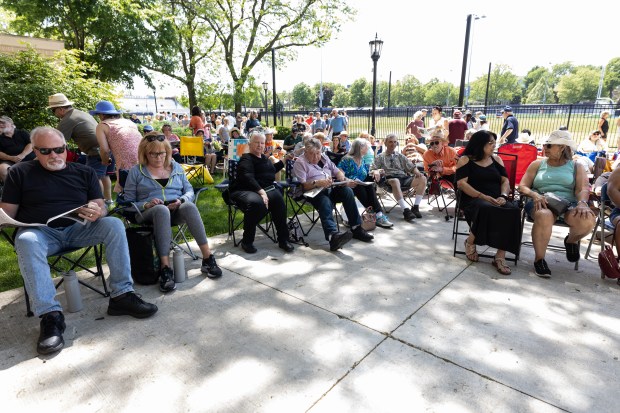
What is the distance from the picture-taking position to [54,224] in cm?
285

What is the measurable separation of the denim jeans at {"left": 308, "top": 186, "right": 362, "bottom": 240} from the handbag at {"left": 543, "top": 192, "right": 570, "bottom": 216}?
6.51ft

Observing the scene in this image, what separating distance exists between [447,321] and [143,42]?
16.9m

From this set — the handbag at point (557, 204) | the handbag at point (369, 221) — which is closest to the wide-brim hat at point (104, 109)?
the handbag at point (369, 221)

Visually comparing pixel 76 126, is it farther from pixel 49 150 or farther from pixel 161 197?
pixel 49 150

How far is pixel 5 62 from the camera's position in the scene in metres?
7.30

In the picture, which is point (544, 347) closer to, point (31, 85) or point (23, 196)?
point (23, 196)

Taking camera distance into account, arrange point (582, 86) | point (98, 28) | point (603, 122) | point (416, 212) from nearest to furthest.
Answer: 1. point (416, 212)
2. point (603, 122)
3. point (98, 28)
4. point (582, 86)

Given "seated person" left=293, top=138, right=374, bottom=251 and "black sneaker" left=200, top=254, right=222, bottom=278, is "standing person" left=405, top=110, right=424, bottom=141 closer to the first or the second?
"seated person" left=293, top=138, right=374, bottom=251

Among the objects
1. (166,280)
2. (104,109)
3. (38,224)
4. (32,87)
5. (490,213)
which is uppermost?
(32,87)

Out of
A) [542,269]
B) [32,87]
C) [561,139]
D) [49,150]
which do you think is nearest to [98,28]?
[32,87]

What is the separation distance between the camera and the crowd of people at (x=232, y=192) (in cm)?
275

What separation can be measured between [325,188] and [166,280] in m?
2.11

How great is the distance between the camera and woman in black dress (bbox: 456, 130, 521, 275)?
3.69m

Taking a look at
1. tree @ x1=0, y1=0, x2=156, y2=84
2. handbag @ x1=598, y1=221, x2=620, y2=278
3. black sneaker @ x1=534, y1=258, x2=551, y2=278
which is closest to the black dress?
black sneaker @ x1=534, y1=258, x2=551, y2=278
